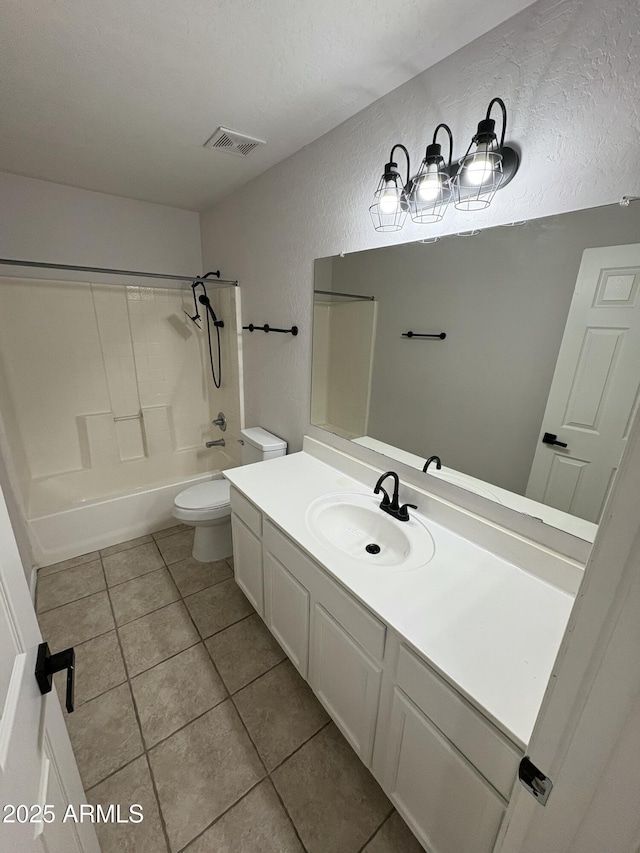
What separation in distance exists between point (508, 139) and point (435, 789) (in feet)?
5.70

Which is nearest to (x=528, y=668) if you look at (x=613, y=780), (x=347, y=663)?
(x=613, y=780)

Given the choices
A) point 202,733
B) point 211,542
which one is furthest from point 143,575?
point 202,733

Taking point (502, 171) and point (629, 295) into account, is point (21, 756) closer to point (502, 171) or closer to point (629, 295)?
point (629, 295)

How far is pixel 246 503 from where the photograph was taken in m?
1.54

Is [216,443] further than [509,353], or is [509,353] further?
[216,443]

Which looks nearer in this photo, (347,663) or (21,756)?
(21,756)

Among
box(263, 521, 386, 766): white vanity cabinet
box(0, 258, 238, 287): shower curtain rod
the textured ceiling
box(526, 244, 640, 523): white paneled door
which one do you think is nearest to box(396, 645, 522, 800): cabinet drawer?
box(263, 521, 386, 766): white vanity cabinet

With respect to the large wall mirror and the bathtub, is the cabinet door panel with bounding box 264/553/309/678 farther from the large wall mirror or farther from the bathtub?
the bathtub

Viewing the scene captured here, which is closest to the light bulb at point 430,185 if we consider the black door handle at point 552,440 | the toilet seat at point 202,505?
the black door handle at point 552,440

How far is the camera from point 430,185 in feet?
3.48

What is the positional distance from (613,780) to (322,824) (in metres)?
1.17

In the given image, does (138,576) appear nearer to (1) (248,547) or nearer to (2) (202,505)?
(2) (202,505)

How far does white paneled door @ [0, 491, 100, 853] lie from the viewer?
454 mm

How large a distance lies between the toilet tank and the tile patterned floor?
0.80 meters
